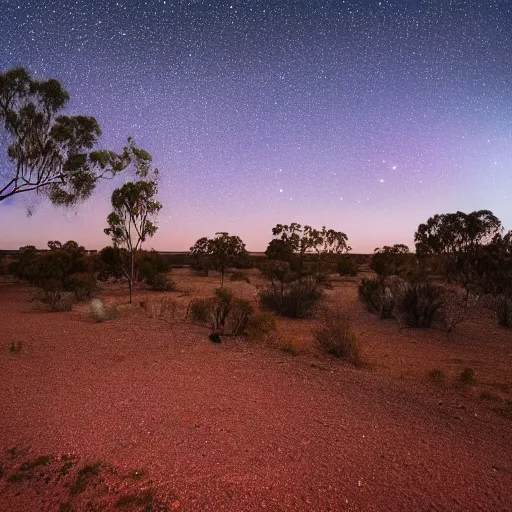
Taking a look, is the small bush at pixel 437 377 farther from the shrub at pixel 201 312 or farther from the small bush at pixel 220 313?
the shrub at pixel 201 312

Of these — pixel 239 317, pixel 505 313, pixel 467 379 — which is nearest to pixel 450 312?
pixel 505 313

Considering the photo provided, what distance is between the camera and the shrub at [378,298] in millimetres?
15375

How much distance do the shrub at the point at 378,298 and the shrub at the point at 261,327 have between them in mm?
6168

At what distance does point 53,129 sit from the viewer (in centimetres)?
1295

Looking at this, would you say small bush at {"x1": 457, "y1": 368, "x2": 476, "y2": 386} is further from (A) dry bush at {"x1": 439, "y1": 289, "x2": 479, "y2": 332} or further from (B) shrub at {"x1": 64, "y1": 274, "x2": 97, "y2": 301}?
(B) shrub at {"x1": 64, "y1": 274, "x2": 97, "y2": 301}

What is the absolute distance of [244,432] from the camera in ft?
16.5

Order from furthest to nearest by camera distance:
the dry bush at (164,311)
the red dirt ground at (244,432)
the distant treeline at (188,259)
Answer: the distant treeline at (188,259) → the dry bush at (164,311) → the red dirt ground at (244,432)

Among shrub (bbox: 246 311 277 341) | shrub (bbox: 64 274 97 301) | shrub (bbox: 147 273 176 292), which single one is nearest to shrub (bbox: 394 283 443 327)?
shrub (bbox: 246 311 277 341)

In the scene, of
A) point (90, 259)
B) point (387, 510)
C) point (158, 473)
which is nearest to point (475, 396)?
point (387, 510)

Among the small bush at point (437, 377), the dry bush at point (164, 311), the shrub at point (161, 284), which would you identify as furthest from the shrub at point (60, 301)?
the small bush at point (437, 377)

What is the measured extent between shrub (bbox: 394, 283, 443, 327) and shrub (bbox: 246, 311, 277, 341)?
5.61 metres

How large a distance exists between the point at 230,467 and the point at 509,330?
13408 mm

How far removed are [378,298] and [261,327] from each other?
7.30m

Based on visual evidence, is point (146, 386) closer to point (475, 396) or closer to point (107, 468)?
point (107, 468)
